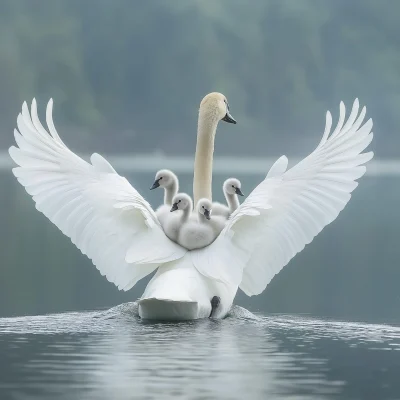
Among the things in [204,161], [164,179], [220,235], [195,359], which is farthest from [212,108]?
[195,359]

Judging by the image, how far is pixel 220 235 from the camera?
37.4 ft

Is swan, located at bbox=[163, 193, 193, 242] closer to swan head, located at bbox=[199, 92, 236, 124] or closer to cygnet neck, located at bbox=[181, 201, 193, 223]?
cygnet neck, located at bbox=[181, 201, 193, 223]

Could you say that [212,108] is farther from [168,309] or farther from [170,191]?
[168,309]

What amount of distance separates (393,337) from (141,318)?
1.98 metres

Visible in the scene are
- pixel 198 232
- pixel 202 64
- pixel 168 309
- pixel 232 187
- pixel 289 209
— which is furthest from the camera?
pixel 202 64

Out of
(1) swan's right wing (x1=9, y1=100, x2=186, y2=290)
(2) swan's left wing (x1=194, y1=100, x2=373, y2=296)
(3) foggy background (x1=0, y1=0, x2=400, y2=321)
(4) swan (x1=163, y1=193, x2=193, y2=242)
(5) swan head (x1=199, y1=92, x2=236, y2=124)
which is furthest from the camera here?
(3) foggy background (x1=0, y1=0, x2=400, y2=321)

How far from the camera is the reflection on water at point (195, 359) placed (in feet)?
27.6

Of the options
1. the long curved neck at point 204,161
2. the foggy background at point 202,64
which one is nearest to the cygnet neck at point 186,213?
the long curved neck at point 204,161

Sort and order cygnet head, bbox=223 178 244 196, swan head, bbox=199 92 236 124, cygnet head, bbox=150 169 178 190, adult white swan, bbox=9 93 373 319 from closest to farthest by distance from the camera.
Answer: adult white swan, bbox=9 93 373 319 → cygnet head, bbox=223 178 244 196 → cygnet head, bbox=150 169 178 190 → swan head, bbox=199 92 236 124

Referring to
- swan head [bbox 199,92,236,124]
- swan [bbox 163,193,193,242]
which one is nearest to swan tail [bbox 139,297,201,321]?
swan [bbox 163,193,193,242]

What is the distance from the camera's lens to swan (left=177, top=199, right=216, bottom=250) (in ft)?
37.3

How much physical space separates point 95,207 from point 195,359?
2869mm

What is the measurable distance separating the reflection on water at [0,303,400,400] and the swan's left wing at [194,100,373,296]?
0.48m

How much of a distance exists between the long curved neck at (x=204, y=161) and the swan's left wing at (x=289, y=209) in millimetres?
1571
